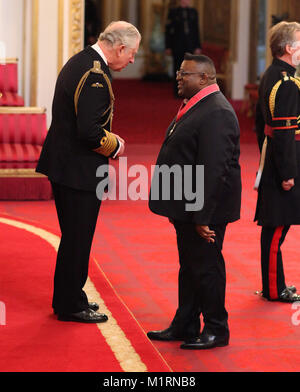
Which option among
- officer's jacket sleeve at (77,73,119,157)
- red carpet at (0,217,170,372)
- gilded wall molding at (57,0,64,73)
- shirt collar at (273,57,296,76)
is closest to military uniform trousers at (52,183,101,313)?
red carpet at (0,217,170,372)

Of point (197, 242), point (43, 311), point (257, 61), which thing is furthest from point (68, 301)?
point (257, 61)

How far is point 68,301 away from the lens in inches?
205

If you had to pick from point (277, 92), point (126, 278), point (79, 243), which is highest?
point (277, 92)

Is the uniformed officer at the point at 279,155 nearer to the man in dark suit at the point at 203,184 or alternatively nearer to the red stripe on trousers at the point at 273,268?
the red stripe on trousers at the point at 273,268

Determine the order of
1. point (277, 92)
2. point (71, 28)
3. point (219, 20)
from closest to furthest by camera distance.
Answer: point (277, 92) < point (71, 28) < point (219, 20)

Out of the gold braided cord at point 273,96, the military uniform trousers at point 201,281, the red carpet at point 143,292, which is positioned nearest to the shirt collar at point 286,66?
the gold braided cord at point 273,96

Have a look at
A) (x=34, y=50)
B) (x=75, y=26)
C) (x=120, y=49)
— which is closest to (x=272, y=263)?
(x=120, y=49)

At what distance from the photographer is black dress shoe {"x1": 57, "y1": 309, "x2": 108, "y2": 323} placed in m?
5.20

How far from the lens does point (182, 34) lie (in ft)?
57.7

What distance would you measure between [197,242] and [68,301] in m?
0.89

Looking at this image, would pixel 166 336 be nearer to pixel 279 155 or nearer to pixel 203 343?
pixel 203 343

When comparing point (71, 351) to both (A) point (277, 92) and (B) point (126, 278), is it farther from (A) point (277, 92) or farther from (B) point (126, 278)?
(A) point (277, 92)

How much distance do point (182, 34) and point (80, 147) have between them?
12.9 meters

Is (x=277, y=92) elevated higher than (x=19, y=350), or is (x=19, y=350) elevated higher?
(x=277, y=92)
